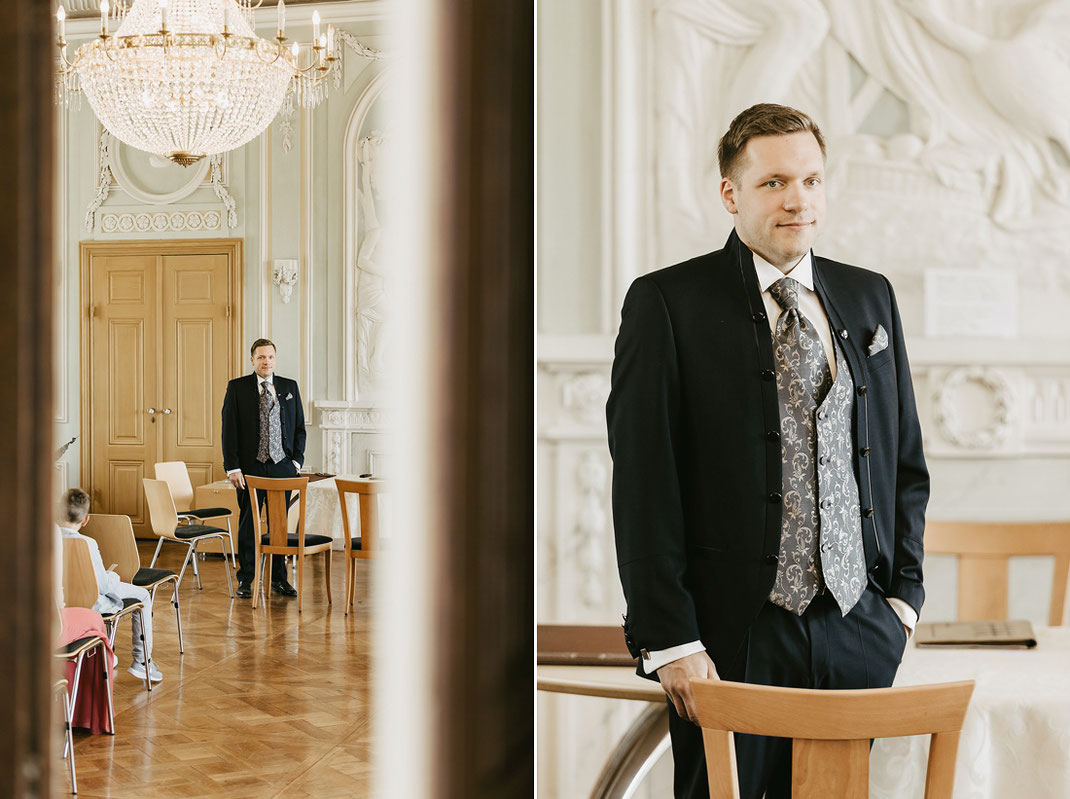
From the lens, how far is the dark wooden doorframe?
70cm

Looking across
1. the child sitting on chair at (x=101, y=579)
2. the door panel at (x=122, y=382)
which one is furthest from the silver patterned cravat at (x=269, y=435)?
the door panel at (x=122, y=382)

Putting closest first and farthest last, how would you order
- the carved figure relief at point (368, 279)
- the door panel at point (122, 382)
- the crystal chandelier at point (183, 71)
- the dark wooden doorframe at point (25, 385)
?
the dark wooden doorframe at point (25, 385) < the crystal chandelier at point (183, 71) < the carved figure relief at point (368, 279) < the door panel at point (122, 382)

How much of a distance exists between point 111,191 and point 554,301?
6.68m

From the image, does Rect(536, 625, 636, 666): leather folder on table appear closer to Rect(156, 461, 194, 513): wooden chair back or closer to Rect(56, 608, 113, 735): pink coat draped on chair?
Rect(56, 608, 113, 735): pink coat draped on chair

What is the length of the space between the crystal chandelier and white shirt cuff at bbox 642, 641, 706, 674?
3.67 m

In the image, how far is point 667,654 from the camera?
1574 millimetres

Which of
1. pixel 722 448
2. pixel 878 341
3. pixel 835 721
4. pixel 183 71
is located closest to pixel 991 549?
pixel 878 341

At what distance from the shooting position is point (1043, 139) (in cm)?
161

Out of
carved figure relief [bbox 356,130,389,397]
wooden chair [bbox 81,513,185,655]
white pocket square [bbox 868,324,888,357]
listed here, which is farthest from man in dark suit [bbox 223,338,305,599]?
white pocket square [bbox 868,324,888,357]

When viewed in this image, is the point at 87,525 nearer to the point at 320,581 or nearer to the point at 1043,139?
the point at 320,581

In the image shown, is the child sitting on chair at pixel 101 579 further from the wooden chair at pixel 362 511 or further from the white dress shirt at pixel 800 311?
the white dress shirt at pixel 800 311

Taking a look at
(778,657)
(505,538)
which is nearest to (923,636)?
(778,657)

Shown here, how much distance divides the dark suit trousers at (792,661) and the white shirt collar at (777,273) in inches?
20.9

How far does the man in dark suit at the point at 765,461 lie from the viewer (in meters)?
1.54
